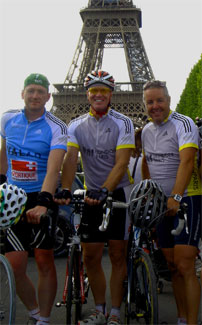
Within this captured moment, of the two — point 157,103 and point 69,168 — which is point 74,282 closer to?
point 69,168

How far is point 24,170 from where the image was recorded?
333 cm

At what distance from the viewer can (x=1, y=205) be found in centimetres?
277

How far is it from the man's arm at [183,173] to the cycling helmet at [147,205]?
13 centimetres

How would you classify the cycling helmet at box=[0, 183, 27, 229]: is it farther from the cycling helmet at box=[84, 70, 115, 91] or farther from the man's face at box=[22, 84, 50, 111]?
the cycling helmet at box=[84, 70, 115, 91]

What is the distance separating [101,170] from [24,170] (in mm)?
700

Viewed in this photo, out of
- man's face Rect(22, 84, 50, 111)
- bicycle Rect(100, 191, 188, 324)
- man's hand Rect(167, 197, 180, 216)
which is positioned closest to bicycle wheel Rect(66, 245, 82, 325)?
bicycle Rect(100, 191, 188, 324)

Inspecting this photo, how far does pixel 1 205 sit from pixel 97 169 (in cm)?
114

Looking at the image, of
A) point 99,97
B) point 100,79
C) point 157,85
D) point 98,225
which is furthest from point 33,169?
point 157,85

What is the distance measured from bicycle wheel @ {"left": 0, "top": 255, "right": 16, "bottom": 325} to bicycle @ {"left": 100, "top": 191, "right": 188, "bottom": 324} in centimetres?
67

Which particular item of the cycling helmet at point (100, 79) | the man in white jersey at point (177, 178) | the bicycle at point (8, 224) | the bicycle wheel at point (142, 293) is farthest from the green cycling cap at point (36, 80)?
the bicycle wheel at point (142, 293)

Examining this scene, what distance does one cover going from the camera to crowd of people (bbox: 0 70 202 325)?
323 centimetres

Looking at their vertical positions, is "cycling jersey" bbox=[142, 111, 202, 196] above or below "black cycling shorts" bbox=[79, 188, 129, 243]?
above

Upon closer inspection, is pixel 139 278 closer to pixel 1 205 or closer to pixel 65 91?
pixel 1 205

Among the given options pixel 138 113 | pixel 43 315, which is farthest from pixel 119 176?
pixel 138 113
